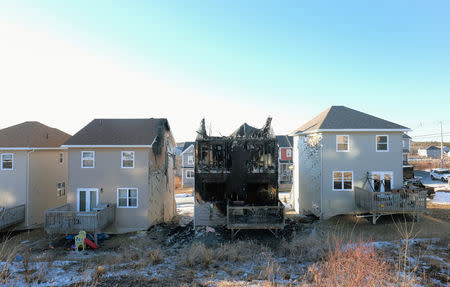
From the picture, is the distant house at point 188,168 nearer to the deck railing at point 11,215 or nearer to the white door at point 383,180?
the deck railing at point 11,215

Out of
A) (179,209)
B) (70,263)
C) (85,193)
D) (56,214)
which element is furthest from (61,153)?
(70,263)

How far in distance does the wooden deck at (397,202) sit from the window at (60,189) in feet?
68.1

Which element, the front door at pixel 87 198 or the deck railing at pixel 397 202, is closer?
the deck railing at pixel 397 202

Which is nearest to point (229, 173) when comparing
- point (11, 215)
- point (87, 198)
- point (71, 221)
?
point (71, 221)

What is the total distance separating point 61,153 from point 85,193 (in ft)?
20.3

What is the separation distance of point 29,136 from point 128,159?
7.67 metres

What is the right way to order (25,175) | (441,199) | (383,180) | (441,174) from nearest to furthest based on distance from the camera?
(383,180) → (25,175) → (441,199) → (441,174)

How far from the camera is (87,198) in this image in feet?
46.2

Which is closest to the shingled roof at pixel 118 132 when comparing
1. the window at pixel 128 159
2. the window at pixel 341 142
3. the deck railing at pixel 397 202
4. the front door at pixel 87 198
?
the window at pixel 128 159

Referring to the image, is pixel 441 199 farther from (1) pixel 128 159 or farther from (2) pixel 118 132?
(2) pixel 118 132

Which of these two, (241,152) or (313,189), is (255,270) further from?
(313,189)

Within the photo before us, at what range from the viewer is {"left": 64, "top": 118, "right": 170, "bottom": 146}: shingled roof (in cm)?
1427

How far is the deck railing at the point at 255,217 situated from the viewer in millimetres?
11336

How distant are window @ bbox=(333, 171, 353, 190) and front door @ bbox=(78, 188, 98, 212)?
14446 millimetres
